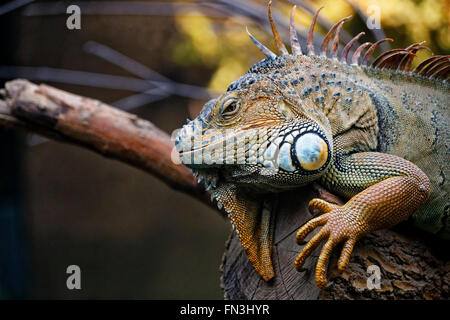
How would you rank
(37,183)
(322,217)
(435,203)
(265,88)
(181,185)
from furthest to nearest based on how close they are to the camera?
1. (37,183)
2. (181,185)
3. (435,203)
4. (265,88)
5. (322,217)

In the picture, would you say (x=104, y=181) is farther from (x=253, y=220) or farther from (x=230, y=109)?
(x=230, y=109)

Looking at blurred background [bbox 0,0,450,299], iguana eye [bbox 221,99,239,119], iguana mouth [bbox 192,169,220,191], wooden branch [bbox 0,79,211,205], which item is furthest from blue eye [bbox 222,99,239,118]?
blurred background [bbox 0,0,450,299]

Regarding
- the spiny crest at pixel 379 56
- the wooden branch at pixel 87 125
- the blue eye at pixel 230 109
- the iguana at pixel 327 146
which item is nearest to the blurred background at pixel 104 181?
the wooden branch at pixel 87 125

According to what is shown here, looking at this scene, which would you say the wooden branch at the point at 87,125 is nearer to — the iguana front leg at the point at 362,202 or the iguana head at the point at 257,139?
the iguana head at the point at 257,139

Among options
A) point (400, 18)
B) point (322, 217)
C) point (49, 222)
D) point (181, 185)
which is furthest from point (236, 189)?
point (49, 222)

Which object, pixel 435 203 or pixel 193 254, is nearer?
pixel 435 203
